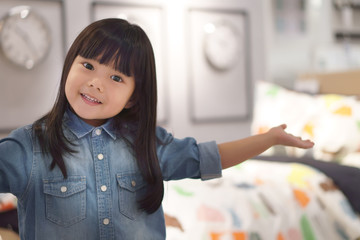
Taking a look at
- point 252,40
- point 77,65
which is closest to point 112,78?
point 77,65

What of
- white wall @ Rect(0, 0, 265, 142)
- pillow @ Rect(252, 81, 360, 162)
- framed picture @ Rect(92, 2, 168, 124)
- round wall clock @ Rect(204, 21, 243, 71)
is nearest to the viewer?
pillow @ Rect(252, 81, 360, 162)

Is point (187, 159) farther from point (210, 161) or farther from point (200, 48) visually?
point (200, 48)

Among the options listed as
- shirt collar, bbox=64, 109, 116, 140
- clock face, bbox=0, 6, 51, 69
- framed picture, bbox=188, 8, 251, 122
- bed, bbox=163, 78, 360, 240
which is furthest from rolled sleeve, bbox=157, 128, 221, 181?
framed picture, bbox=188, 8, 251, 122

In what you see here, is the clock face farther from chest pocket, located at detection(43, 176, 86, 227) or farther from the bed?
chest pocket, located at detection(43, 176, 86, 227)

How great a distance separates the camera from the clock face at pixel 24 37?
7.61ft

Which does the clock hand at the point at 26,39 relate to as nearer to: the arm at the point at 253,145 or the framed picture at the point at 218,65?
the framed picture at the point at 218,65

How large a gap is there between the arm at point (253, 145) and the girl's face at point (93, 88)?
25cm

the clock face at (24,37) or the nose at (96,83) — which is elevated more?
the clock face at (24,37)

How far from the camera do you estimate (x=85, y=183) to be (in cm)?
77

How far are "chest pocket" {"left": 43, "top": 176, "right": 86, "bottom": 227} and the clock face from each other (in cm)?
179

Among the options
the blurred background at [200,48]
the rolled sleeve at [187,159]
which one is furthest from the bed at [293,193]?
the blurred background at [200,48]

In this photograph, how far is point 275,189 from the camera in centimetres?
156

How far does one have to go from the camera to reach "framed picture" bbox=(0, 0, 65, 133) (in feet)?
7.68

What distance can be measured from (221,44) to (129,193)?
7.62 ft
